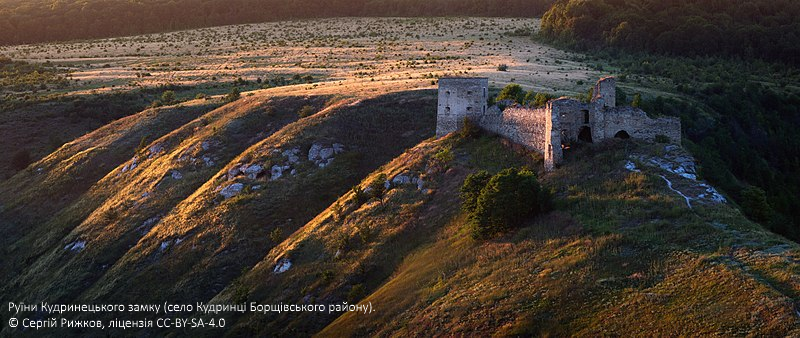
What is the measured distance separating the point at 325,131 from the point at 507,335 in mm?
36479

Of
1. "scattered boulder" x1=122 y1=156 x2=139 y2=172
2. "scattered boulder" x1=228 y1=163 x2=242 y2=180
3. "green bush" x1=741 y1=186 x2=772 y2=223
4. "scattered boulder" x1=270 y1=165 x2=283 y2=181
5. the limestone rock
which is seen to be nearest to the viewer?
→ "green bush" x1=741 y1=186 x2=772 y2=223

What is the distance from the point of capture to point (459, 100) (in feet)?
176

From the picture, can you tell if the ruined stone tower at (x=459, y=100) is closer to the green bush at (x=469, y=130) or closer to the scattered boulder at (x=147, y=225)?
the green bush at (x=469, y=130)

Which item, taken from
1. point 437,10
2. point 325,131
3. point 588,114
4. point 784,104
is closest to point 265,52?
point 437,10

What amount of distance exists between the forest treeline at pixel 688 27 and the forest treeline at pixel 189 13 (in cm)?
4954

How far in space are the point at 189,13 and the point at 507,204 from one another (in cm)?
17584

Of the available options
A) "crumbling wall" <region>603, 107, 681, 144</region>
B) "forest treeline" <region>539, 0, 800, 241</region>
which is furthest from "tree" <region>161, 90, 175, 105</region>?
"crumbling wall" <region>603, 107, 681, 144</region>

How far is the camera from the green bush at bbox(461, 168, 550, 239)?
122 feet

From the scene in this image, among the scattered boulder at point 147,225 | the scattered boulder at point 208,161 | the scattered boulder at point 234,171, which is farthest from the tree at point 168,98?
the scattered boulder at point 234,171

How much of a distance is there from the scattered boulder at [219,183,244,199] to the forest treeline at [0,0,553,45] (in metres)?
133

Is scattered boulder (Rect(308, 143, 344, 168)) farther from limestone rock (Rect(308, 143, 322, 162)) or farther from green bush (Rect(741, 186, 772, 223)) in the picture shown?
green bush (Rect(741, 186, 772, 223))

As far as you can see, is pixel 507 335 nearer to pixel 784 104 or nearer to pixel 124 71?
pixel 784 104

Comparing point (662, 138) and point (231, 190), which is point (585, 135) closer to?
point (662, 138)

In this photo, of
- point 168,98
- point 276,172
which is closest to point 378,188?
point 276,172
